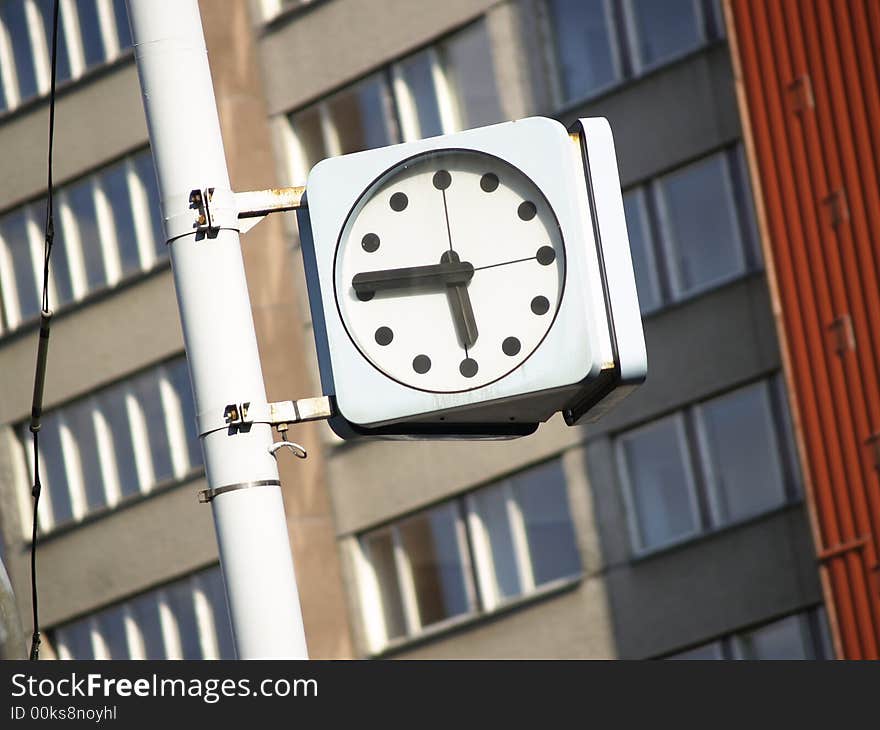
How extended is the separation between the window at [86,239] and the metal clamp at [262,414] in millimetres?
26161

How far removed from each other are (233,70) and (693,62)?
7.15 metres

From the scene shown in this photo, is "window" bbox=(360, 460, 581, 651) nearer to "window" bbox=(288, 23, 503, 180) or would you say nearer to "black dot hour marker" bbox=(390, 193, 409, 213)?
"window" bbox=(288, 23, 503, 180)

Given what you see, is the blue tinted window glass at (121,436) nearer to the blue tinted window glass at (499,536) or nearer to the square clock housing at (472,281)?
the blue tinted window glass at (499,536)

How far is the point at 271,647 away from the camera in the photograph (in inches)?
168

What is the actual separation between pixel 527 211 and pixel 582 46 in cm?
2241

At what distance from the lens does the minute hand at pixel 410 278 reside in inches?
177

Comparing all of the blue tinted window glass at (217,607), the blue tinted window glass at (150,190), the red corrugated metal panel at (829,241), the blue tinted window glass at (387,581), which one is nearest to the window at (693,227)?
the red corrugated metal panel at (829,241)

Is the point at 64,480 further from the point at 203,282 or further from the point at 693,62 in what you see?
the point at 203,282

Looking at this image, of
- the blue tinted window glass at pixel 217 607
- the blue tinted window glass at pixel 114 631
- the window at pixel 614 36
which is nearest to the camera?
the window at pixel 614 36

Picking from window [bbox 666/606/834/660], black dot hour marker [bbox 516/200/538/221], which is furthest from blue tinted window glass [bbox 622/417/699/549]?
black dot hour marker [bbox 516/200/538/221]

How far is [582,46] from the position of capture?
26.5 m

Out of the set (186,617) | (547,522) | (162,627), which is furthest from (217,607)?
(547,522)

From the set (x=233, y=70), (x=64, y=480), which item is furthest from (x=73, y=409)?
(x=233, y=70)

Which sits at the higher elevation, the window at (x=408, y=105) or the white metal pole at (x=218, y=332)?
the window at (x=408, y=105)
